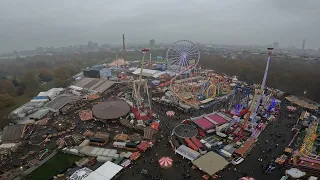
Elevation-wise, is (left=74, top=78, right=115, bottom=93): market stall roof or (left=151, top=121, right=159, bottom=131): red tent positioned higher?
(left=74, top=78, right=115, bottom=93): market stall roof

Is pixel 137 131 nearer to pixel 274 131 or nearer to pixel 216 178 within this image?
pixel 216 178

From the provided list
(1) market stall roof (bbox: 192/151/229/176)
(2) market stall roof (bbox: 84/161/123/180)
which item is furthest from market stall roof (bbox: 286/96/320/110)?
(2) market stall roof (bbox: 84/161/123/180)

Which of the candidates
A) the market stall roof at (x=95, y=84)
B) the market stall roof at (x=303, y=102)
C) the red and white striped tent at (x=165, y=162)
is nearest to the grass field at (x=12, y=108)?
the market stall roof at (x=95, y=84)

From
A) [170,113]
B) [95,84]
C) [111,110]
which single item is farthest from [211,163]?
[95,84]

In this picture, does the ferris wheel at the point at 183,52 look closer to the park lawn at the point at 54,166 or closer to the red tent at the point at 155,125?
the red tent at the point at 155,125

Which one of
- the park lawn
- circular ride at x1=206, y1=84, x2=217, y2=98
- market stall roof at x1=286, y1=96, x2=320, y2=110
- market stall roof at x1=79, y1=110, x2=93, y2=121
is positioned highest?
circular ride at x1=206, y1=84, x2=217, y2=98

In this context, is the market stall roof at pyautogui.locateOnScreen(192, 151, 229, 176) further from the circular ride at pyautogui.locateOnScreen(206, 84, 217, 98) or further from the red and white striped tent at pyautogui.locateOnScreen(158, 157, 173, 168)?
the circular ride at pyautogui.locateOnScreen(206, 84, 217, 98)

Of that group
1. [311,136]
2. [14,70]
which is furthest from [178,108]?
[14,70]
